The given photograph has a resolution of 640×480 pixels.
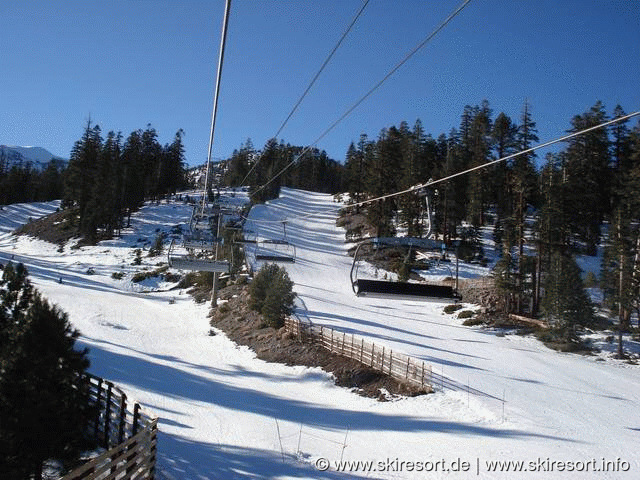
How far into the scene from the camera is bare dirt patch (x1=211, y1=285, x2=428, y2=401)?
21547 mm

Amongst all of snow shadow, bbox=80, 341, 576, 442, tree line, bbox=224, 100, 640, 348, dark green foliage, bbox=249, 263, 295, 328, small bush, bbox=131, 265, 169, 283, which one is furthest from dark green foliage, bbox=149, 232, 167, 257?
snow shadow, bbox=80, 341, 576, 442

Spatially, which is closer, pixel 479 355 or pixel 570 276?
pixel 479 355

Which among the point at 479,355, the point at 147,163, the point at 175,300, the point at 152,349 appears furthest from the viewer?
the point at 147,163

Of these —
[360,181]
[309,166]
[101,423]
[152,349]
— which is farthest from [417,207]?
[309,166]

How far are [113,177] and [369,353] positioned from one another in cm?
6185

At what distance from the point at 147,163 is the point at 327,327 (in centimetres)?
7256

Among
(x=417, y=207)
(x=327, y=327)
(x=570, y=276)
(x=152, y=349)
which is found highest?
(x=417, y=207)

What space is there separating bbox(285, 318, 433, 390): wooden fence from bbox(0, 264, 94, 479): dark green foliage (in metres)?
14.8

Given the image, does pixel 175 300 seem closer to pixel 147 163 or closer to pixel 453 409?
pixel 453 409

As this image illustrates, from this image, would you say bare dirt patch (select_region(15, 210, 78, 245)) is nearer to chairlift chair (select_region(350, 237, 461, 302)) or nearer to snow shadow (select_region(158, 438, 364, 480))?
snow shadow (select_region(158, 438, 364, 480))

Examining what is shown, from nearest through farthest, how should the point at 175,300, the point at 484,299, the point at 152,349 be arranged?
the point at 152,349
the point at 484,299
the point at 175,300

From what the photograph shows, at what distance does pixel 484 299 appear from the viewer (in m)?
40.8

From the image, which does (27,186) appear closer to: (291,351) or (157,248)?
(157,248)

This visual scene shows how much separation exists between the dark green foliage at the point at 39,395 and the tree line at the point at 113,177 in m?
63.0
